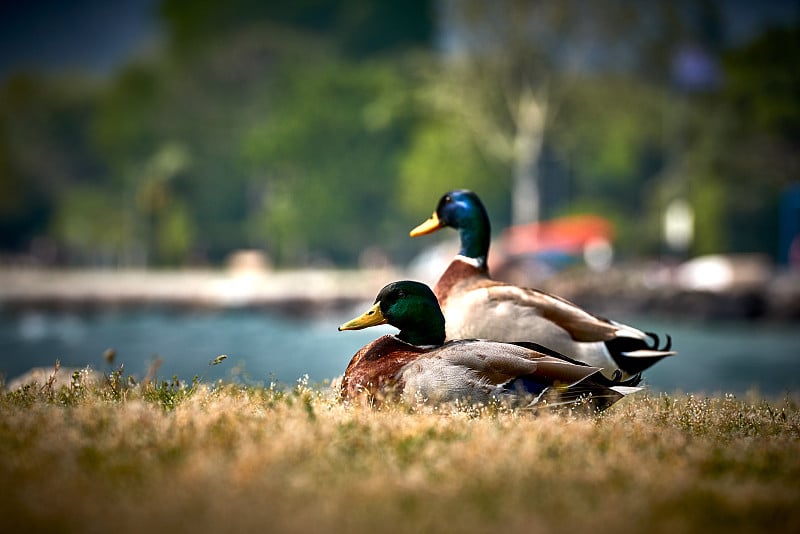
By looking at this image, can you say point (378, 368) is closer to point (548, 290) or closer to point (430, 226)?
point (430, 226)

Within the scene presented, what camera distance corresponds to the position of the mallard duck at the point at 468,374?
6.49 meters

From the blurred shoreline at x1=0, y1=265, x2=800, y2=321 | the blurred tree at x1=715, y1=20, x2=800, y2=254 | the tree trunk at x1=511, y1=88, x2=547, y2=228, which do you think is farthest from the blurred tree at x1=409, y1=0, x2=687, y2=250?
the blurred shoreline at x1=0, y1=265, x2=800, y2=321

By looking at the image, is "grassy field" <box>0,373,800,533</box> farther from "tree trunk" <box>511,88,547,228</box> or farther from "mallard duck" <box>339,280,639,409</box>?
"tree trunk" <box>511,88,547,228</box>

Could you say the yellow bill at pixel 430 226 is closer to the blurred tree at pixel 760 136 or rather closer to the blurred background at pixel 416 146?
the blurred background at pixel 416 146

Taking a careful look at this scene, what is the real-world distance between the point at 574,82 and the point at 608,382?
120ft

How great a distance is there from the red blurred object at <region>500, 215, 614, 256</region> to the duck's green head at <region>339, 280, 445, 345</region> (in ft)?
111

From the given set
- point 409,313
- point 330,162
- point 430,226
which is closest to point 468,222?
point 430,226

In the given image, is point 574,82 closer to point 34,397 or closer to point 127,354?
point 127,354

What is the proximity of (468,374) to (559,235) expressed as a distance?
38.5 m

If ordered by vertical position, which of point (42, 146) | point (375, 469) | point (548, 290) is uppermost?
point (42, 146)

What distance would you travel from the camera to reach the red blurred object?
40906 millimetres

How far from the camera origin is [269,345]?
2445 cm

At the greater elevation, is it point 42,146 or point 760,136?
point 42,146

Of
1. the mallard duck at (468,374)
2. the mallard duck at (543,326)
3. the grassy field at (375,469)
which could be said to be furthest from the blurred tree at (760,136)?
the mallard duck at (468,374)
